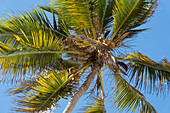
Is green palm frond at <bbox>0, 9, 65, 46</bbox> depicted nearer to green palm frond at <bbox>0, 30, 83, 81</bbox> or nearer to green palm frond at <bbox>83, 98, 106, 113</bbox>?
green palm frond at <bbox>0, 30, 83, 81</bbox>

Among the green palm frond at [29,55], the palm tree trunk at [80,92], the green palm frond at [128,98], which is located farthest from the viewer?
the green palm frond at [128,98]

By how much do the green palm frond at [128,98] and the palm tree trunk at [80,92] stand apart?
0.66m

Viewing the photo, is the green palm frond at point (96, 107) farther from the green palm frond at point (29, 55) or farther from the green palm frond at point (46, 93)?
the green palm frond at point (29, 55)

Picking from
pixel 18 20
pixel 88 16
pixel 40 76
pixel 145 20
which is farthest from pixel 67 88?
pixel 145 20

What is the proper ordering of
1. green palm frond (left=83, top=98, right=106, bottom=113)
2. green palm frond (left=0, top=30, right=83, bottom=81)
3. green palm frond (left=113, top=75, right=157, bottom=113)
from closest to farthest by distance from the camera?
green palm frond (left=0, top=30, right=83, bottom=81), green palm frond (left=113, top=75, right=157, bottom=113), green palm frond (left=83, top=98, right=106, bottom=113)

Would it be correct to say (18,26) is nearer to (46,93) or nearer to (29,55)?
(29,55)

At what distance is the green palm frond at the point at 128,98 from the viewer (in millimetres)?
5588

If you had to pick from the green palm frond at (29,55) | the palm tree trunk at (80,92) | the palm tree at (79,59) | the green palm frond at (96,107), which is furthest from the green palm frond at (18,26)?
the green palm frond at (96,107)

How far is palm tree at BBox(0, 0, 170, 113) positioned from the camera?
4840 millimetres

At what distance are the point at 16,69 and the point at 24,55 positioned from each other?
15.5 inches

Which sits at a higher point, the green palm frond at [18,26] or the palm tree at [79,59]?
the green palm frond at [18,26]

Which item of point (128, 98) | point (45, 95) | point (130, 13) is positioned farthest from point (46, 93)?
point (130, 13)

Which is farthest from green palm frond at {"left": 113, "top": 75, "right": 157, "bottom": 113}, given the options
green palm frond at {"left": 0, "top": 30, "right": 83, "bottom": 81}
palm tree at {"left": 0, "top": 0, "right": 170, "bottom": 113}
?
green palm frond at {"left": 0, "top": 30, "right": 83, "bottom": 81}

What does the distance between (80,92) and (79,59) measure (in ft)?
3.07
